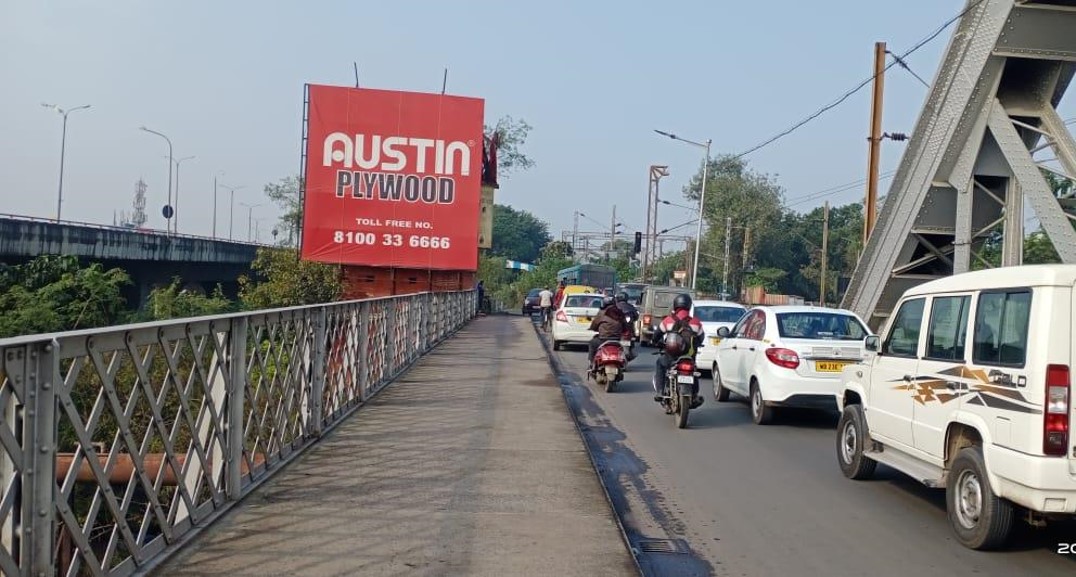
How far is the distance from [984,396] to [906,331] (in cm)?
163

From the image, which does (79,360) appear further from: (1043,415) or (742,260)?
(742,260)

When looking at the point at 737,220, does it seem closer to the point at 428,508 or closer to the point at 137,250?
the point at 137,250

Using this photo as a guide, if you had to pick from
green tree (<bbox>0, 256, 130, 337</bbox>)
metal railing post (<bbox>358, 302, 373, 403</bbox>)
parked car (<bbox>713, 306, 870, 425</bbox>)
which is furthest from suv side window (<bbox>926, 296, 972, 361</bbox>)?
green tree (<bbox>0, 256, 130, 337</bbox>)

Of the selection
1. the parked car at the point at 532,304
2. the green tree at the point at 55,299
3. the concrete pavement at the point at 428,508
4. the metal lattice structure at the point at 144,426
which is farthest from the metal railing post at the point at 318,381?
the parked car at the point at 532,304

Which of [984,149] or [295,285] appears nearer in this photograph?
[984,149]

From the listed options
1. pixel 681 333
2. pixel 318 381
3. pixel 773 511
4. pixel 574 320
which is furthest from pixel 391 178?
pixel 773 511

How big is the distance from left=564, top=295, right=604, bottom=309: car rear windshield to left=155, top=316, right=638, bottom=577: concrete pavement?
42.0ft

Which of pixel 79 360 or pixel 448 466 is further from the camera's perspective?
pixel 448 466

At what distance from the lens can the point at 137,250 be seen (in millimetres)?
42656

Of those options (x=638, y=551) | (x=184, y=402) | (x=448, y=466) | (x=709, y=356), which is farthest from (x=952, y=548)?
(x=709, y=356)

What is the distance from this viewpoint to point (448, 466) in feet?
28.5

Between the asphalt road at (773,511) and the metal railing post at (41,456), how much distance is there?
3.30 metres

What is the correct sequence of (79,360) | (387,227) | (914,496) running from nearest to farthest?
(79,360) < (914,496) < (387,227)

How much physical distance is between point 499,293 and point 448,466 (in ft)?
238
